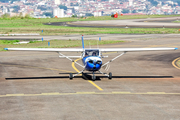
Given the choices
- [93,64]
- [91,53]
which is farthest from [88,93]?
[91,53]

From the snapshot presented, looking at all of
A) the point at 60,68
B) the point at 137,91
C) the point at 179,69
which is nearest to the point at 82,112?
the point at 137,91

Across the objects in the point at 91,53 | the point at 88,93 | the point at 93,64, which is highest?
the point at 91,53

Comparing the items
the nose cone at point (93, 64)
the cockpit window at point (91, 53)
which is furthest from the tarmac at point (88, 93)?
the cockpit window at point (91, 53)

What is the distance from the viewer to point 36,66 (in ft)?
90.3

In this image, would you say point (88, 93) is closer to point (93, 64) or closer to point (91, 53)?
point (93, 64)

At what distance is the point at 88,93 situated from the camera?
16875mm

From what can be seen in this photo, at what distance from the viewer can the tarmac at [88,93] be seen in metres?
12.7

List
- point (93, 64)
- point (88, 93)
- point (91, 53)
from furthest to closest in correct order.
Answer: point (91, 53) → point (93, 64) → point (88, 93)

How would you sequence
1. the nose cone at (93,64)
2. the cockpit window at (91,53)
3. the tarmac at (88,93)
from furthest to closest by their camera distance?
1. the cockpit window at (91,53)
2. the nose cone at (93,64)
3. the tarmac at (88,93)

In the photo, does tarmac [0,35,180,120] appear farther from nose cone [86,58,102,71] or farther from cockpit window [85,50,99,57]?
cockpit window [85,50,99,57]

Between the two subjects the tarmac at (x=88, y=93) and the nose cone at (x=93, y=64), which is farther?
the nose cone at (x=93, y=64)

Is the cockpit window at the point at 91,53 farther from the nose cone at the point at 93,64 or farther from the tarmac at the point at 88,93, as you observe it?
the tarmac at the point at 88,93

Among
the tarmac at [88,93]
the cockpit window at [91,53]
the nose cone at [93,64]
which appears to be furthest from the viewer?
the cockpit window at [91,53]

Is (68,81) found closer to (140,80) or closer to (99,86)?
(99,86)
